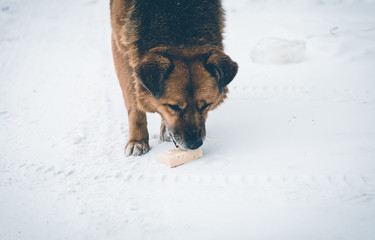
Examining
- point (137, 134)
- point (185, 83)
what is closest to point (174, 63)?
point (185, 83)

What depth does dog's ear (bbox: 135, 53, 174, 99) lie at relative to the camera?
249 cm

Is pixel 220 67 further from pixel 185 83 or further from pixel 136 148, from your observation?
pixel 136 148

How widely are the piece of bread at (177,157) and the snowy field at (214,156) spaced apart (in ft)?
0.24

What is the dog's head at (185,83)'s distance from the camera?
8.30 feet

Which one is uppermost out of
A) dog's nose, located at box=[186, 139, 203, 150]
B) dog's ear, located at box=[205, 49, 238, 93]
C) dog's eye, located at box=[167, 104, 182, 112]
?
dog's ear, located at box=[205, 49, 238, 93]

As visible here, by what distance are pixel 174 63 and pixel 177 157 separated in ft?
2.75

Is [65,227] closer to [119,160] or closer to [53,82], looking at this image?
[119,160]

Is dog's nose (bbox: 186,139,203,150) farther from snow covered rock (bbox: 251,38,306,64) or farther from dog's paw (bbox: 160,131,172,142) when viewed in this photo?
snow covered rock (bbox: 251,38,306,64)

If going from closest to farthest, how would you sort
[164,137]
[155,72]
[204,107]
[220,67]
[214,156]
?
1. [155,72]
2. [220,67]
3. [204,107]
4. [214,156]
5. [164,137]

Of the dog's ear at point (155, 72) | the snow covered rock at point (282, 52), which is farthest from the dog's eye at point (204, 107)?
the snow covered rock at point (282, 52)

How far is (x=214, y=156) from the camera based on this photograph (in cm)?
300

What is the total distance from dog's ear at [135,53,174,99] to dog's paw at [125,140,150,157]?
75 centimetres

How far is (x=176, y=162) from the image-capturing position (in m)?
2.82

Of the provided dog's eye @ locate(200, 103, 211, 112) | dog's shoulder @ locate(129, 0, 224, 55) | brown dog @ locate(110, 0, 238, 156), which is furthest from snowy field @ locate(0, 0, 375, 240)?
dog's shoulder @ locate(129, 0, 224, 55)
